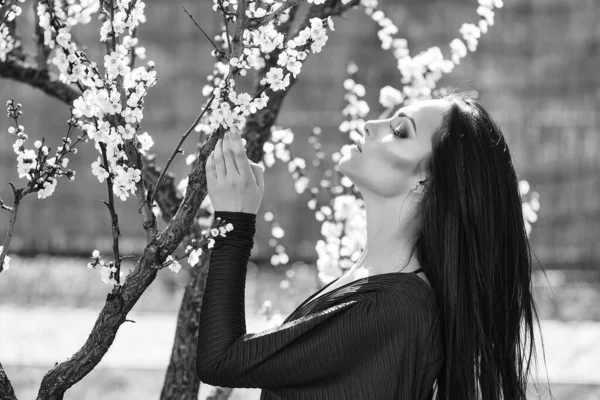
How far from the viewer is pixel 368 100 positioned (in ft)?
23.5

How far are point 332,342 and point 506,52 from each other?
615 cm

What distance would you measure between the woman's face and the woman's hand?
239 mm

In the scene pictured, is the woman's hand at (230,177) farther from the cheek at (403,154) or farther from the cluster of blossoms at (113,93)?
the cheek at (403,154)

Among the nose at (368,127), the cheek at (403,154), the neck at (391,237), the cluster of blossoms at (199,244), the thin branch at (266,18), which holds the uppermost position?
the thin branch at (266,18)

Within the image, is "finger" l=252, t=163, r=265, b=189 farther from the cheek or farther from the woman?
the cheek

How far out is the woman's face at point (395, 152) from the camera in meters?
1.84

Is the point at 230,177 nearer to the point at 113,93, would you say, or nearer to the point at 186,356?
the point at 113,93

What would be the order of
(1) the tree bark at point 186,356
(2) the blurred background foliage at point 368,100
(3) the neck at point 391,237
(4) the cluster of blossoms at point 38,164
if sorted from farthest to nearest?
1. (2) the blurred background foliage at point 368,100
2. (1) the tree bark at point 186,356
3. (3) the neck at point 391,237
4. (4) the cluster of blossoms at point 38,164

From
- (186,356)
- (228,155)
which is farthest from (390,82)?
(228,155)

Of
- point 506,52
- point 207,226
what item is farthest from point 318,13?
point 506,52

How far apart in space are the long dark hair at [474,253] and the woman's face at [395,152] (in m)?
0.03

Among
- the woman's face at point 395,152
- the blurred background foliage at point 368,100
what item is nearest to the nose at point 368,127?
the woman's face at point 395,152

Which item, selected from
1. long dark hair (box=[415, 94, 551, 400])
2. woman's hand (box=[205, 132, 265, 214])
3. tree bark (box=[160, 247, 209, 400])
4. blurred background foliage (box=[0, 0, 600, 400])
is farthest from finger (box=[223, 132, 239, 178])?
blurred background foliage (box=[0, 0, 600, 400])

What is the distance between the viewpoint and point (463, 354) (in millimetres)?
1748
